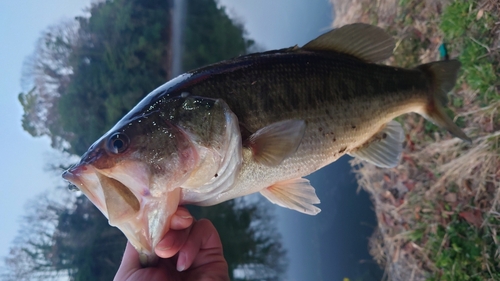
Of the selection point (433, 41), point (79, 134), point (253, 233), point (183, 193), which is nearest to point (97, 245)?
point (79, 134)

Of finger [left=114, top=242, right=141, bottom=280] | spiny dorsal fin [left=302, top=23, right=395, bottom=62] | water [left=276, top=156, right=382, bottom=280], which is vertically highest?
spiny dorsal fin [left=302, top=23, right=395, bottom=62]

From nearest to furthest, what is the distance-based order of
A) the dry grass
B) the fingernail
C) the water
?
the fingernail
the dry grass
the water

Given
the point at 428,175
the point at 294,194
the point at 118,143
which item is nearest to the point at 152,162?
the point at 118,143

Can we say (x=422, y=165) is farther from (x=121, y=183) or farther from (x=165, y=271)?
(x=121, y=183)

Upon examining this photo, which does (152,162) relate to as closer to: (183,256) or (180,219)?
(180,219)

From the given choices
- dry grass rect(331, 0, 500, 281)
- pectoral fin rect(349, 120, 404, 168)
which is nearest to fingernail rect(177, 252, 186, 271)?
pectoral fin rect(349, 120, 404, 168)

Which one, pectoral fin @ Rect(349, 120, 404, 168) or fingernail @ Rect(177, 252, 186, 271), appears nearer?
fingernail @ Rect(177, 252, 186, 271)

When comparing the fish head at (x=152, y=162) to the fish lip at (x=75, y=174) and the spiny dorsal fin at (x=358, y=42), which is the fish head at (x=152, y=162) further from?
the spiny dorsal fin at (x=358, y=42)

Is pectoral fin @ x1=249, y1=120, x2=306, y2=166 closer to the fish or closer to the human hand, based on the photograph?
the fish
